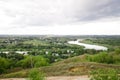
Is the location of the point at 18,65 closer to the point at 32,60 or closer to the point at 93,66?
the point at 32,60

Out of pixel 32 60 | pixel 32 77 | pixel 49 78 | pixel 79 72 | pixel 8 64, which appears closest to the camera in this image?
pixel 32 77

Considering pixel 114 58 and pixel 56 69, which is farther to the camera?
pixel 114 58

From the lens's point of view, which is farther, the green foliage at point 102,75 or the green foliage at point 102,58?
the green foliage at point 102,58

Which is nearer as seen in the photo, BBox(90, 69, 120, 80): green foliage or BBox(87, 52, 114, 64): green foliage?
BBox(90, 69, 120, 80): green foliage

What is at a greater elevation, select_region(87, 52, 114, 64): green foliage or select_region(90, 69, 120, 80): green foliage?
select_region(90, 69, 120, 80): green foliage

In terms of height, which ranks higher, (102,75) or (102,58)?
(102,75)

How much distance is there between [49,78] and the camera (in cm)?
3136

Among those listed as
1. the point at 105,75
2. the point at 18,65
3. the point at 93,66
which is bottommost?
the point at 18,65

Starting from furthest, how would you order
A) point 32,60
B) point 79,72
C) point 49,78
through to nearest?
point 32,60, point 79,72, point 49,78

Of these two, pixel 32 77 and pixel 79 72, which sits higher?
pixel 32 77

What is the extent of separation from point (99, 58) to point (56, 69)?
26030 millimetres

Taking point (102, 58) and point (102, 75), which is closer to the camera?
point (102, 75)

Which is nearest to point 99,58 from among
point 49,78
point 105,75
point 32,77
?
point 49,78

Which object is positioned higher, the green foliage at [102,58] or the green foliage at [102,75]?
the green foliage at [102,75]
